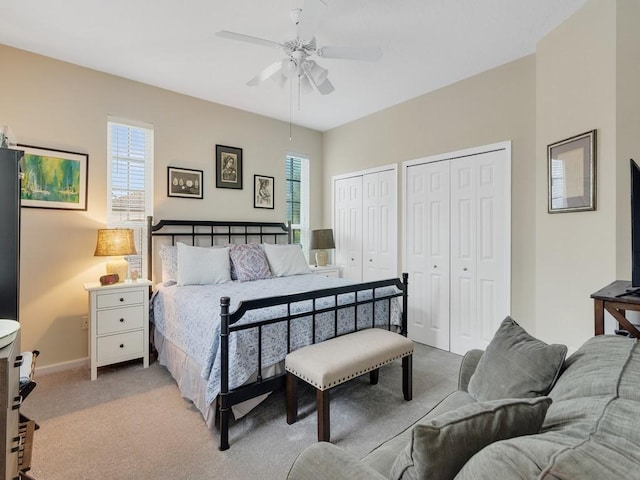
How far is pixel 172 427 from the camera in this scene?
215cm

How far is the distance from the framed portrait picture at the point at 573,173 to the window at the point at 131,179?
3851mm

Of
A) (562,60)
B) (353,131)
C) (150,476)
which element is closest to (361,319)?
(150,476)

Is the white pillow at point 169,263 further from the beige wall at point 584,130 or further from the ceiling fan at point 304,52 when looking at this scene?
the beige wall at point 584,130

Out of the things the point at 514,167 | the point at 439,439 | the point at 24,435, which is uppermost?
the point at 514,167

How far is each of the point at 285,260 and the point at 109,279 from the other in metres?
1.75

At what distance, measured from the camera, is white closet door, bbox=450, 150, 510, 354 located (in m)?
3.13

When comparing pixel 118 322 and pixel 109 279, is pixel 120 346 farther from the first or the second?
pixel 109 279

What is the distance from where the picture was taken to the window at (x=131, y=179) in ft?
10.9

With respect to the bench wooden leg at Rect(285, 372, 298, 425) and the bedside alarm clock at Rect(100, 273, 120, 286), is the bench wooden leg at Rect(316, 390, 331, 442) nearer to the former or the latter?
the bench wooden leg at Rect(285, 372, 298, 425)

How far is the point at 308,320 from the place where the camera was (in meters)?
2.35

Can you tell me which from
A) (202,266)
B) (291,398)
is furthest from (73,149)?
(291,398)

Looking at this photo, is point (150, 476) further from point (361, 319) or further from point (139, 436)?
point (361, 319)

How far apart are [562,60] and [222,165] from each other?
3.48 metres

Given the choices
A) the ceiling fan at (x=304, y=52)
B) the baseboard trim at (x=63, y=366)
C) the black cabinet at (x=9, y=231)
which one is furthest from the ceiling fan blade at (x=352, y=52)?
the baseboard trim at (x=63, y=366)
